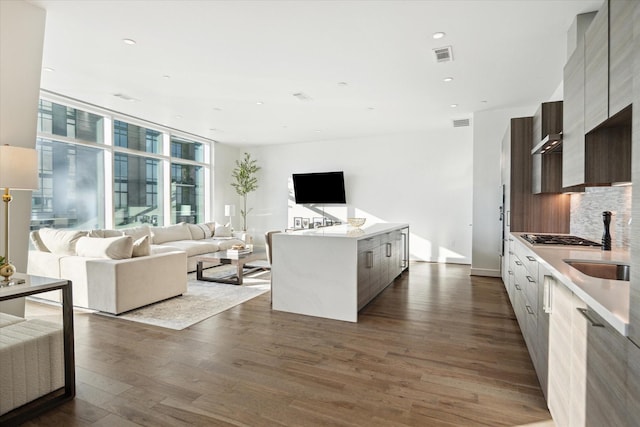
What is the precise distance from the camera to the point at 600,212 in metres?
2.99

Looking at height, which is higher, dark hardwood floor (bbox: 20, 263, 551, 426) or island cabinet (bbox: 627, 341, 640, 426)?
island cabinet (bbox: 627, 341, 640, 426)

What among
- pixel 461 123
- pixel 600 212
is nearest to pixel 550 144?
pixel 600 212

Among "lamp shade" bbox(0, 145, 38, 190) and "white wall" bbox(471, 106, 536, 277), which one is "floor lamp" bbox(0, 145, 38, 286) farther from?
"white wall" bbox(471, 106, 536, 277)

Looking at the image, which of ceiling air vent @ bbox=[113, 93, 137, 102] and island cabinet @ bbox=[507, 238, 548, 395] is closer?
island cabinet @ bbox=[507, 238, 548, 395]

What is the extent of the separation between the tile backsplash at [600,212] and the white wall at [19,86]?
4.69 metres

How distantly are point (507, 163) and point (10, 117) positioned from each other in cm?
532

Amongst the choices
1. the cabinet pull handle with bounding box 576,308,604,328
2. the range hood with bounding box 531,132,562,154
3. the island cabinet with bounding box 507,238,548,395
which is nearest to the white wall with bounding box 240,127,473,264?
the range hood with bounding box 531,132,562,154

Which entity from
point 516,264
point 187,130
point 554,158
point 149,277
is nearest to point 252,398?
point 149,277

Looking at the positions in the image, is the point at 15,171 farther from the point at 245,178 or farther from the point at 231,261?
the point at 245,178

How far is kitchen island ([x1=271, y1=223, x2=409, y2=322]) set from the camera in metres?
3.52

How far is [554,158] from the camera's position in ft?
11.8

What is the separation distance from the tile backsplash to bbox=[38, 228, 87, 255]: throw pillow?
5560 millimetres

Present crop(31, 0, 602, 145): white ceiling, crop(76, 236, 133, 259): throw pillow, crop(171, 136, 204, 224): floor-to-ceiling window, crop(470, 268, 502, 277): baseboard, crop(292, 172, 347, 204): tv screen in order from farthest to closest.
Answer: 1. crop(292, 172, 347, 204): tv screen
2. crop(171, 136, 204, 224): floor-to-ceiling window
3. crop(470, 268, 502, 277): baseboard
4. crop(76, 236, 133, 259): throw pillow
5. crop(31, 0, 602, 145): white ceiling

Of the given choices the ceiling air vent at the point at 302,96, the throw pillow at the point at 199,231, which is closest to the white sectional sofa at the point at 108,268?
the throw pillow at the point at 199,231
